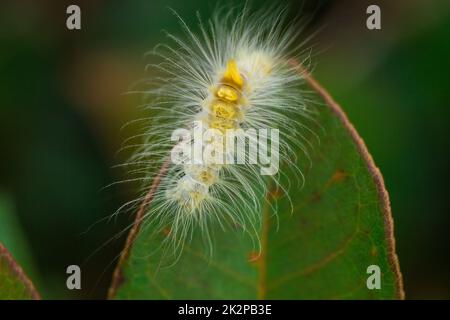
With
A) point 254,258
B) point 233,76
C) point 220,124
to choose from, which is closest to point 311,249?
point 254,258

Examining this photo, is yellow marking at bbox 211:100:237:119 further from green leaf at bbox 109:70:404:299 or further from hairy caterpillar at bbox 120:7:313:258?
green leaf at bbox 109:70:404:299

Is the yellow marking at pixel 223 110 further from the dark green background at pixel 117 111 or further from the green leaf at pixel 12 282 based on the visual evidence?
the green leaf at pixel 12 282

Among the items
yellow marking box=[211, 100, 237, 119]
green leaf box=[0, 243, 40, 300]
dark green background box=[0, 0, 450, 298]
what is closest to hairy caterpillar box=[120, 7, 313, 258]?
yellow marking box=[211, 100, 237, 119]

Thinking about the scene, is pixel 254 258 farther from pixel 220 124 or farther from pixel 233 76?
pixel 233 76

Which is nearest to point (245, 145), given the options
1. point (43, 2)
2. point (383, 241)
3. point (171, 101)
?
point (171, 101)

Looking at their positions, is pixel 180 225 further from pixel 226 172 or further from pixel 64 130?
pixel 64 130

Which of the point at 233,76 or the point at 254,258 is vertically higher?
the point at 233,76
